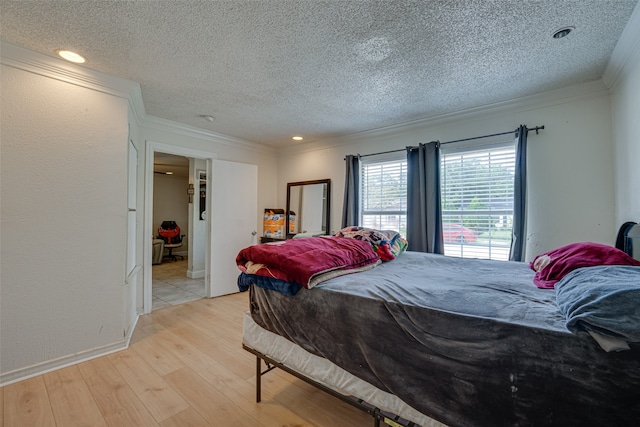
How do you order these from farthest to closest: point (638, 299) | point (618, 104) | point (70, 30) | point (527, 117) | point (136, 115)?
point (136, 115) → point (527, 117) → point (618, 104) → point (70, 30) → point (638, 299)

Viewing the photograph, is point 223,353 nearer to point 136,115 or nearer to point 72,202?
point 72,202

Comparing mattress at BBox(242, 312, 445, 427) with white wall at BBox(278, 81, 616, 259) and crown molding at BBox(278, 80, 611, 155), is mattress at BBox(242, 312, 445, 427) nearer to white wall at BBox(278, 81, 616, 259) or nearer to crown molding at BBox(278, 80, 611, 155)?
white wall at BBox(278, 81, 616, 259)

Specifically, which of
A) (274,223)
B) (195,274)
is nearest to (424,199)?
(274,223)

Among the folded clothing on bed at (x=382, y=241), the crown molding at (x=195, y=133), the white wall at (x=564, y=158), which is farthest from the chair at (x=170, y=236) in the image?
the white wall at (x=564, y=158)

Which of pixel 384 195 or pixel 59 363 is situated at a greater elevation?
pixel 384 195

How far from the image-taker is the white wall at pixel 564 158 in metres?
2.42

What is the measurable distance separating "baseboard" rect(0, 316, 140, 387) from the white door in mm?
1558

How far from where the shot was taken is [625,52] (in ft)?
6.18

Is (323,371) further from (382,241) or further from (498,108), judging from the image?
(498,108)

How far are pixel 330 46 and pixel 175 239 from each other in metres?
6.89

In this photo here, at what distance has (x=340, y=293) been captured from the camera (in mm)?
1405

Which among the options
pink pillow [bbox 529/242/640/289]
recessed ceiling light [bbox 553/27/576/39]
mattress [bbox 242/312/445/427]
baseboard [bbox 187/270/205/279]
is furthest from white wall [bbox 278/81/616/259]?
baseboard [bbox 187/270/205/279]

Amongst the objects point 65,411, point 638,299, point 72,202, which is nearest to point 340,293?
point 638,299

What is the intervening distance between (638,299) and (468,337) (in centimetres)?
51
